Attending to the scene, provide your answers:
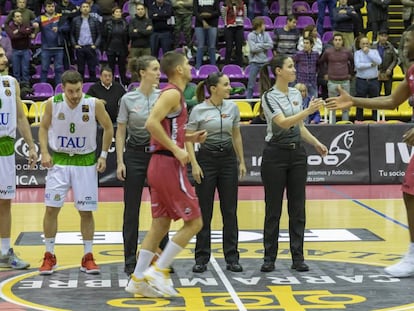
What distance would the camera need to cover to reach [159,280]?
25.3 ft

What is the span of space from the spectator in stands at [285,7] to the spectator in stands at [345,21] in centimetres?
190

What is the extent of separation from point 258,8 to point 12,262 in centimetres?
1613

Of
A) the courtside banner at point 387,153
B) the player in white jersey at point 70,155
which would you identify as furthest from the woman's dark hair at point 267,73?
the courtside banner at point 387,153

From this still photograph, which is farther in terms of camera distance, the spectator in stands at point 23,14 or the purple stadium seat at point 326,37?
the purple stadium seat at point 326,37

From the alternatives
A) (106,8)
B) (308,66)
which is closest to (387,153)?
(308,66)

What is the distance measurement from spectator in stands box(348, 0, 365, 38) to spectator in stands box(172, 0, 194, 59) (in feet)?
13.2

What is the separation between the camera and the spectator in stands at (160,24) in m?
21.2

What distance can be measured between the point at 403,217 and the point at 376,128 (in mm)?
4648

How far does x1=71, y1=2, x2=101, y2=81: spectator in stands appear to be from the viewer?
20953 mm

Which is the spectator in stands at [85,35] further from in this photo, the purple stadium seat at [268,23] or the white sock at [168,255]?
the white sock at [168,255]

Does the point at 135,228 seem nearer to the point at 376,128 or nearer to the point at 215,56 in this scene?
the point at 376,128

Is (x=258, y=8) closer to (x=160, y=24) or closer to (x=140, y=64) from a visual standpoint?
(x=160, y=24)

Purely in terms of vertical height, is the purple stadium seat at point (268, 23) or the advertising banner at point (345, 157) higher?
the purple stadium seat at point (268, 23)

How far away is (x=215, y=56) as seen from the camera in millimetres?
22125
